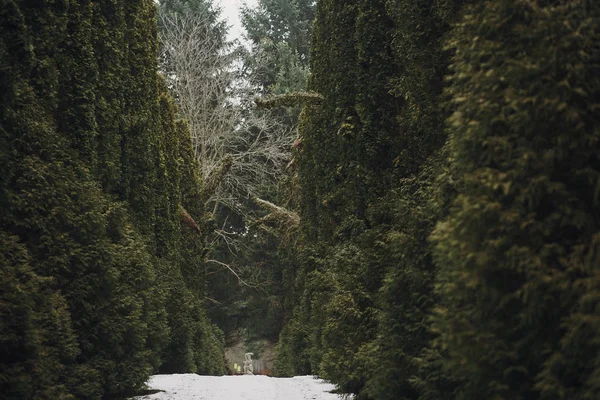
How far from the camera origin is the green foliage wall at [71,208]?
24.6 ft

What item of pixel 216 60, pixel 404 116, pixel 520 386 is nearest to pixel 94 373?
pixel 404 116

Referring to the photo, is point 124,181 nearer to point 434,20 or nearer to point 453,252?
point 434,20

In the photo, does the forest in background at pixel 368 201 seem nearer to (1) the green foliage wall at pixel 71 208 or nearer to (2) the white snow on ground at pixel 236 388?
(1) the green foliage wall at pixel 71 208

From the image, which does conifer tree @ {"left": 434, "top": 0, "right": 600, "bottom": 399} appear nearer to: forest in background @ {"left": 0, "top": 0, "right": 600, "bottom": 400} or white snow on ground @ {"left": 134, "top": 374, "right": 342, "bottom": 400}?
forest in background @ {"left": 0, "top": 0, "right": 600, "bottom": 400}

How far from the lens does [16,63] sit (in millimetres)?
8219

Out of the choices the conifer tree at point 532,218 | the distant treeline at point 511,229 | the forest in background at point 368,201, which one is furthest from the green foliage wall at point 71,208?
the conifer tree at point 532,218

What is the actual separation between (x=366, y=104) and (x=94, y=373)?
5782 millimetres

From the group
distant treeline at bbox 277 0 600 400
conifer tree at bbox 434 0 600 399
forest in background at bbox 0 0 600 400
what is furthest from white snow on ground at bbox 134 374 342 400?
conifer tree at bbox 434 0 600 399

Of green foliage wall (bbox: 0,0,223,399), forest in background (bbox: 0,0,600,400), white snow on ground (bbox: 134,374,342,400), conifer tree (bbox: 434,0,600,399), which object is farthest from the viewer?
white snow on ground (bbox: 134,374,342,400)

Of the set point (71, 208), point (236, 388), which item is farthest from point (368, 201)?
point (71, 208)

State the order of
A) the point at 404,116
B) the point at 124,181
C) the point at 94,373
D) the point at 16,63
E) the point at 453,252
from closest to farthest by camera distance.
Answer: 1. the point at 453,252
2. the point at 16,63
3. the point at 94,373
4. the point at 404,116
5. the point at 124,181

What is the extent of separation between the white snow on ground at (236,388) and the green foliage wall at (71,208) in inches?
33.3

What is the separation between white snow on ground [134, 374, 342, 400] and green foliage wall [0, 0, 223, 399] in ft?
2.78

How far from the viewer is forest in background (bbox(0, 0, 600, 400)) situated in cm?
433
